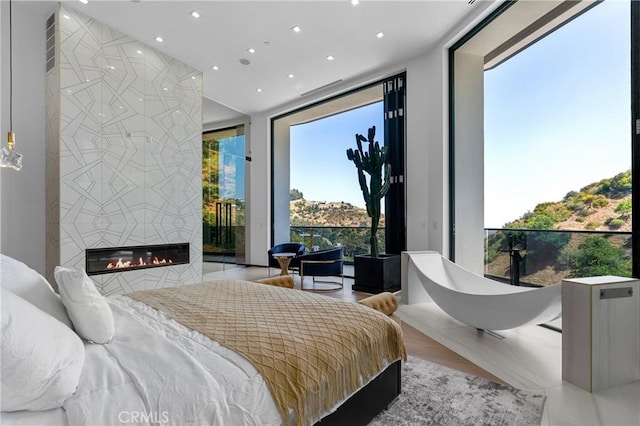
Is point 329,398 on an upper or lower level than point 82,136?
lower

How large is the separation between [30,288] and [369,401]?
1.61 meters

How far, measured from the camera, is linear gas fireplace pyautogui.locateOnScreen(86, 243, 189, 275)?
4.06 metres

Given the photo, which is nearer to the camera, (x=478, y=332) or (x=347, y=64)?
(x=478, y=332)

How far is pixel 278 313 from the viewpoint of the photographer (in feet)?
5.75

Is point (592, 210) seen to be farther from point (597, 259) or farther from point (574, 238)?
point (597, 259)

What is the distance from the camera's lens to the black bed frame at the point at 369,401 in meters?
1.47

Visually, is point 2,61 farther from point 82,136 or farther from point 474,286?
point 474,286

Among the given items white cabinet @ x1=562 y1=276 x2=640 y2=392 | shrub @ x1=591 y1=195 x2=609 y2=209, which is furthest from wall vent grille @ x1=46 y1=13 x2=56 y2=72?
shrub @ x1=591 y1=195 x2=609 y2=209

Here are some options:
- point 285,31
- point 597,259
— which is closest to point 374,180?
point 285,31

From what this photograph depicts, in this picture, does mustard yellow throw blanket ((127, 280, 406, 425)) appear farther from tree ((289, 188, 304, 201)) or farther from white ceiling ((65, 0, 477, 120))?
tree ((289, 188, 304, 201))

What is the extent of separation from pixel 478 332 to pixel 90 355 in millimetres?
3146

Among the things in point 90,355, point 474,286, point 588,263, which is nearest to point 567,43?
point 588,263

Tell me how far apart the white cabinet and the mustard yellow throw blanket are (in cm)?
127

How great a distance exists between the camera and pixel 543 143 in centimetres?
349
